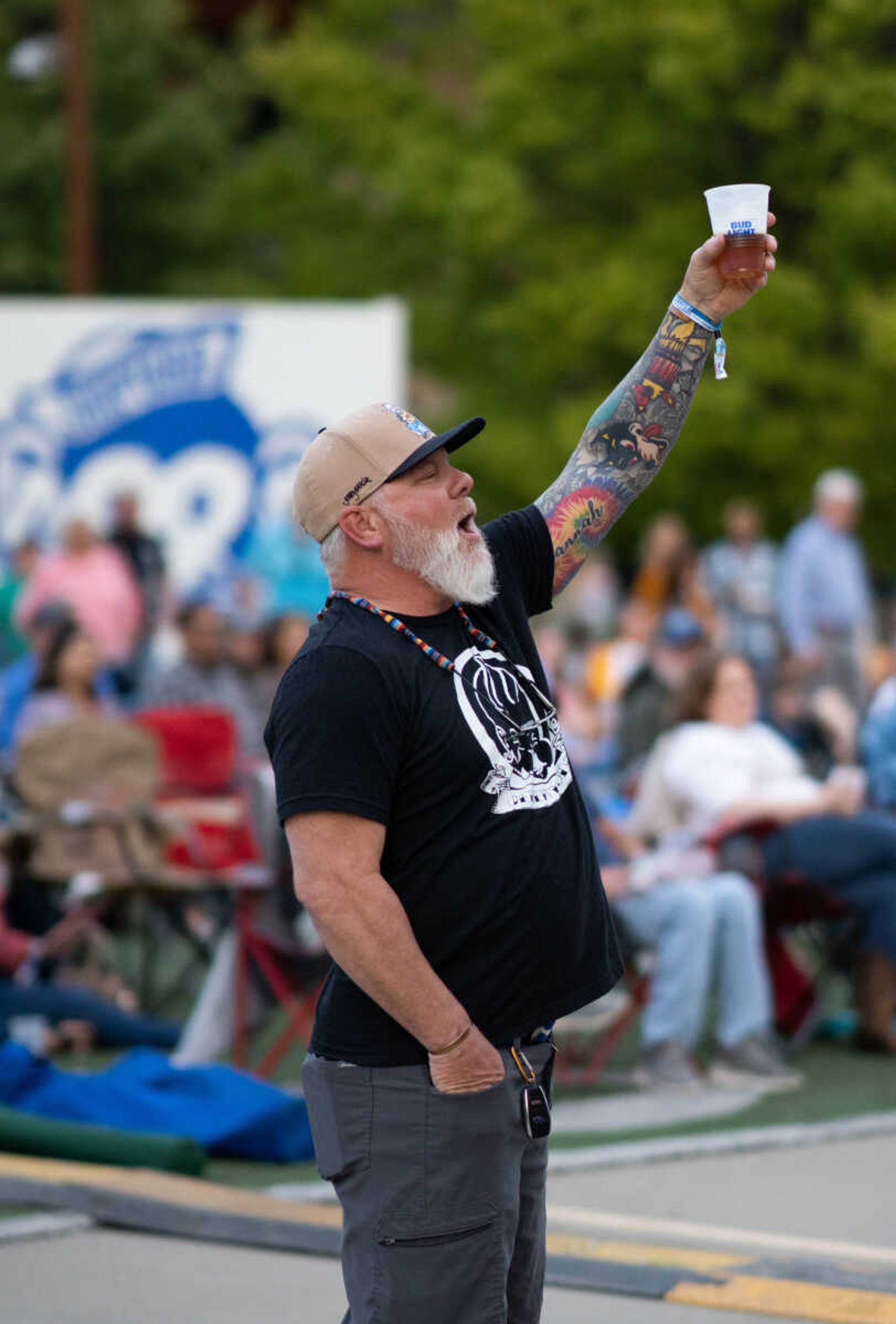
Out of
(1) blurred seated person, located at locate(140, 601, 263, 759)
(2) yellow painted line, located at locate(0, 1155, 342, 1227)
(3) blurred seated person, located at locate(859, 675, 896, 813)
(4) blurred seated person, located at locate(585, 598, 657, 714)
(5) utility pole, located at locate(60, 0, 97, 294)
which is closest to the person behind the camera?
(2) yellow painted line, located at locate(0, 1155, 342, 1227)

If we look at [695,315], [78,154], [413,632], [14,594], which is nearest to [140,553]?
[14,594]

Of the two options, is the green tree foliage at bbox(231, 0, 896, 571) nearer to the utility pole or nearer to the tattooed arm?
the utility pole

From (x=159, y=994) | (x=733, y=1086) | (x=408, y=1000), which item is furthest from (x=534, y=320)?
(x=408, y=1000)

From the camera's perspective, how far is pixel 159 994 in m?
9.90

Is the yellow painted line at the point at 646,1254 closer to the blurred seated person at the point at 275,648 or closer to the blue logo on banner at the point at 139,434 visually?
the blurred seated person at the point at 275,648

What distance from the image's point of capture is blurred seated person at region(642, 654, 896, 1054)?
8.69 m

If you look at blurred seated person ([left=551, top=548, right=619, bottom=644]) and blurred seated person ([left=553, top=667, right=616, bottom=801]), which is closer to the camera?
blurred seated person ([left=553, top=667, right=616, bottom=801])

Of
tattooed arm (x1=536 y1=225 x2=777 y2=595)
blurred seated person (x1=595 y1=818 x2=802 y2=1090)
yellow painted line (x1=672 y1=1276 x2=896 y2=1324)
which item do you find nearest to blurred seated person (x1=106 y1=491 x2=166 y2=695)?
blurred seated person (x1=595 y1=818 x2=802 y2=1090)

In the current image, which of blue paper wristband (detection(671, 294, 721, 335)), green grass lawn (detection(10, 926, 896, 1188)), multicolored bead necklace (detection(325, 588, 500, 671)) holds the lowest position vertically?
green grass lawn (detection(10, 926, 896, 1188))

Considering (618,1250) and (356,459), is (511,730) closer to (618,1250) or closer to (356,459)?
(356,459)

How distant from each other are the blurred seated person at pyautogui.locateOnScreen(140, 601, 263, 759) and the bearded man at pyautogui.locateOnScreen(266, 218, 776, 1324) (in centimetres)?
782

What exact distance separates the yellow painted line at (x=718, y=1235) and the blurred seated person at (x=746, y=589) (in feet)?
28.3

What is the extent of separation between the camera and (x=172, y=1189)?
616 centimetres

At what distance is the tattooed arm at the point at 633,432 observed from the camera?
4078 millimetres
